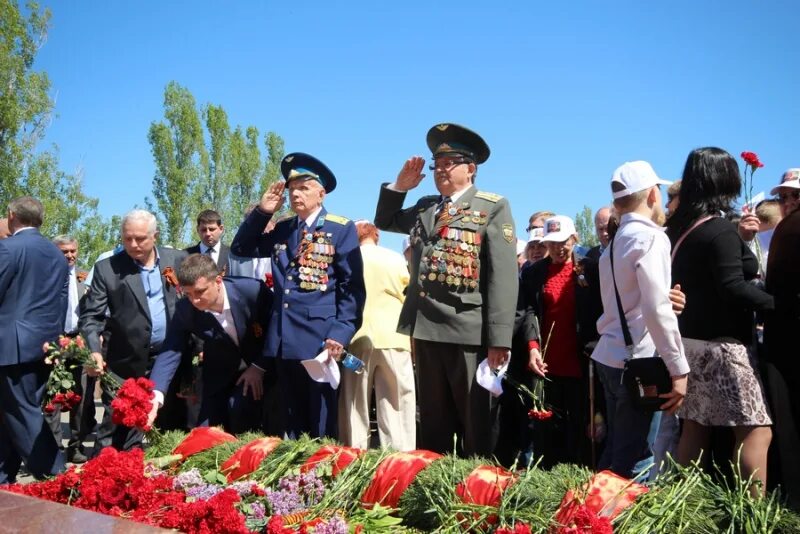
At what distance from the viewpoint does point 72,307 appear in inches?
307

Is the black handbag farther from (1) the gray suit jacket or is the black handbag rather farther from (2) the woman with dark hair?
(1) the gray suit jacket

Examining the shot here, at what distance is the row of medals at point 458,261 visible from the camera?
4.17 m

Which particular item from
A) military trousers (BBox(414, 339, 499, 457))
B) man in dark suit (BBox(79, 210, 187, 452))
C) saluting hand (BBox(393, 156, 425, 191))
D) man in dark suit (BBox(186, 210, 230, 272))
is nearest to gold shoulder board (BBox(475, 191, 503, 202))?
saluting hand (BBox(393, 156, 425, 191))

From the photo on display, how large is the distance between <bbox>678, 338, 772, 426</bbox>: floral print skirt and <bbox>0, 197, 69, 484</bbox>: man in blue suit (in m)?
4.25

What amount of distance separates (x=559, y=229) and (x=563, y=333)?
28.9 inches

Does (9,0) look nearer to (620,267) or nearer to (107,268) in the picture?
(107,268)

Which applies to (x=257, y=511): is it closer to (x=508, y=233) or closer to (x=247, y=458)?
(x=247, y=458)

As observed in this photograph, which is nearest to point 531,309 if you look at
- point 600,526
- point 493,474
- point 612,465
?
point 612,465

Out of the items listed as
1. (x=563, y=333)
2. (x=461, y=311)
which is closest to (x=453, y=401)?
(x=461, y=311)

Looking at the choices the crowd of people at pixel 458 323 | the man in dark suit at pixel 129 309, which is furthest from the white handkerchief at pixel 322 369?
the man in dark suit at pixel 129 309

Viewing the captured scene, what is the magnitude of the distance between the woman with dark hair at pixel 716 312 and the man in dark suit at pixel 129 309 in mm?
3749

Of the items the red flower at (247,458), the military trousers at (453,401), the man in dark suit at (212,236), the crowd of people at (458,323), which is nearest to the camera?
the red flower at (247,458)

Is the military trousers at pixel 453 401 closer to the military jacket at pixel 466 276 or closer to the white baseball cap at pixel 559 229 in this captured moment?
the military jacket at pixel 466 276

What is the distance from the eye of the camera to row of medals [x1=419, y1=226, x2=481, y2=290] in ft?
13.7
